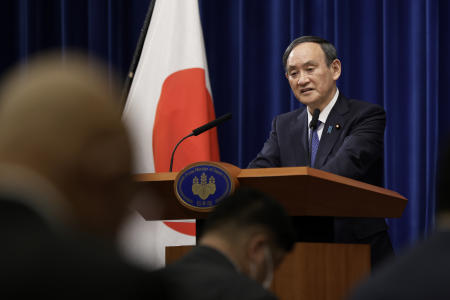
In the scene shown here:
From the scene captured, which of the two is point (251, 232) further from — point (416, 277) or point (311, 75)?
point (311, 75)

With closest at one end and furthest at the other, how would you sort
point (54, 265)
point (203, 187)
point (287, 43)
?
point (54, 265) < point (203, 187) < point (287, 43)

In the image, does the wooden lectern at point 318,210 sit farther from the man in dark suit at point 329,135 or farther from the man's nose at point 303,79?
the man's nose at point 303,79

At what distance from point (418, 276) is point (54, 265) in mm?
461

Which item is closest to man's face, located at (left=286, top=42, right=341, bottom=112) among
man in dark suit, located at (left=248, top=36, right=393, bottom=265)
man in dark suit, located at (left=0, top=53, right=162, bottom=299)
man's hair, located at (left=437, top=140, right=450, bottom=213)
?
man in dark suit, located at (left=248, top=36, right=393, bottom=265)

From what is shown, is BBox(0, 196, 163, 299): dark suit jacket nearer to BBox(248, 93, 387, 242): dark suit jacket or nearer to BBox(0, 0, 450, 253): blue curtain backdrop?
BBox(248, 93, 387, 242): dark suit jacket

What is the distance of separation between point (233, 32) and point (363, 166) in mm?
2487

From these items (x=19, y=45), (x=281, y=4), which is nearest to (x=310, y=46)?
(x=281, y=4)

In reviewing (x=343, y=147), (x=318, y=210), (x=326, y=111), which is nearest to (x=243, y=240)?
(x=318, y=210)

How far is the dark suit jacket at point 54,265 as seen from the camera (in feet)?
1.91

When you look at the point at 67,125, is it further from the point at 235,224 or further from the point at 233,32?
the point at 233,32

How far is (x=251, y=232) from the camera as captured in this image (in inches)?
55.5

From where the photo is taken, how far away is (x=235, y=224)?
4.58 feet

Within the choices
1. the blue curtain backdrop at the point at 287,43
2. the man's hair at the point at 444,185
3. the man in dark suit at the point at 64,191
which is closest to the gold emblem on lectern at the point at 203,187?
the man's hair at the point at 444,185

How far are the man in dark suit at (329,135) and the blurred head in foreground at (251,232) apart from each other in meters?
0.99
